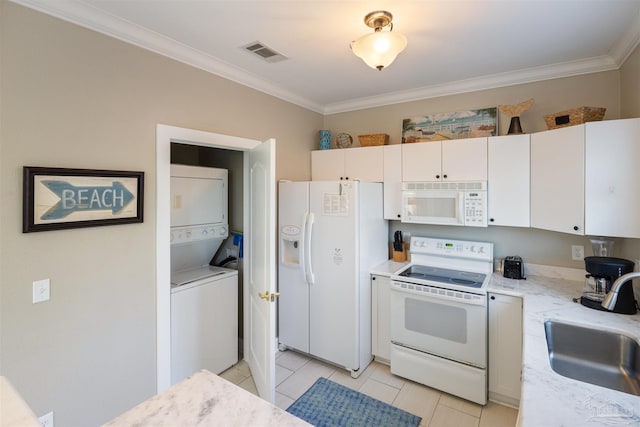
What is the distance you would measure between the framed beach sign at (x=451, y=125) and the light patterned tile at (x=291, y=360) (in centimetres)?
237

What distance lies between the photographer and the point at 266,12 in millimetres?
1746

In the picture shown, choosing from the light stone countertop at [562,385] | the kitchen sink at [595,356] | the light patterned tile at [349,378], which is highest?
the light stone countertop at [562,385]

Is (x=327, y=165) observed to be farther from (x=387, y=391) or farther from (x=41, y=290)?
(x=41, y=290)

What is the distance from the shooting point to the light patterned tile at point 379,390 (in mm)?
2441

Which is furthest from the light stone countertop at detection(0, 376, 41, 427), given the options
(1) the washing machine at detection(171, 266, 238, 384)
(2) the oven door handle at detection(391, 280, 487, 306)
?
(2) the oven door handle at detection(391, 280, 487, 306)

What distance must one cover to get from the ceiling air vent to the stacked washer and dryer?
3.58 feet

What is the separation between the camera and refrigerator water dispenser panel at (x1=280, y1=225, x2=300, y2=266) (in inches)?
115

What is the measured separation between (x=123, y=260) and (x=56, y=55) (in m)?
1.17

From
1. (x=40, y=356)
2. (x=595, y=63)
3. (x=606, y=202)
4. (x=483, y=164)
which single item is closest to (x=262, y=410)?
(x=40, y=356)

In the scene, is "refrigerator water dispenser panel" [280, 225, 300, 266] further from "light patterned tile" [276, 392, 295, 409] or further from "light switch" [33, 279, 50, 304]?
"light switch" [33, 279, 50, 304]

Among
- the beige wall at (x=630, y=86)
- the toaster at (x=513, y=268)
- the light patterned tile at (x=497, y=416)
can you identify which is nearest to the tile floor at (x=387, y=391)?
the light patterned tile at (x=497, y=416)

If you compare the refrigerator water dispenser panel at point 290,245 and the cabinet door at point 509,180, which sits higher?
the cabinet door at point 509,180

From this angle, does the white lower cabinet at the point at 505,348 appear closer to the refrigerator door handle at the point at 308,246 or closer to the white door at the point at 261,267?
the refrigerator door handle at the point at 308,246

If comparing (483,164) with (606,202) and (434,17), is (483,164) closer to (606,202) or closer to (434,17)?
(606,202)
